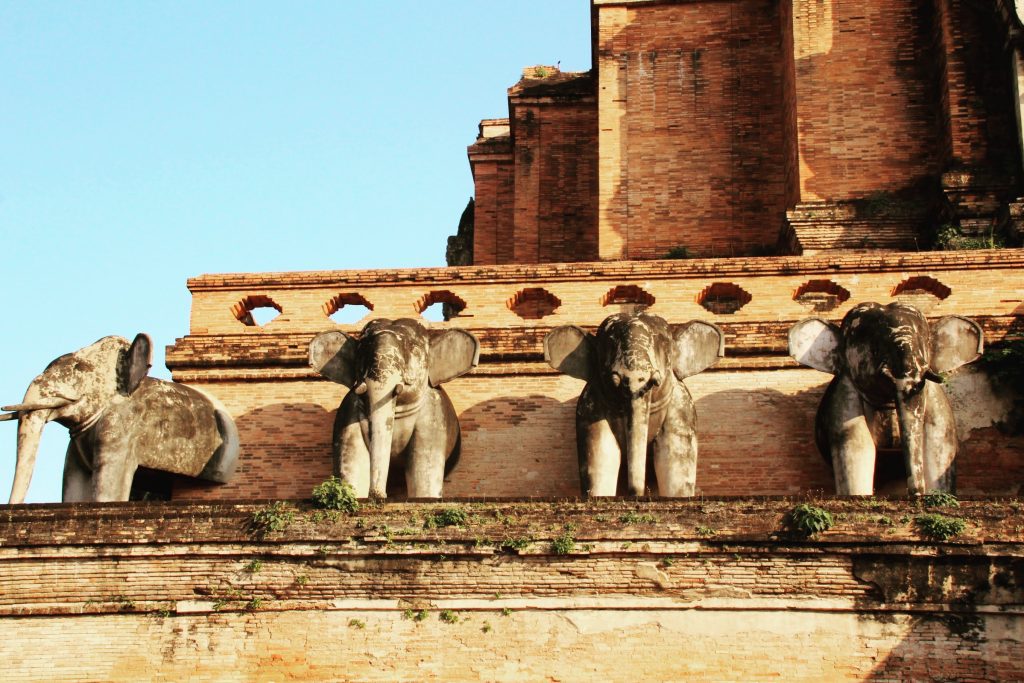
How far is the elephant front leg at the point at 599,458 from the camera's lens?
16172mm

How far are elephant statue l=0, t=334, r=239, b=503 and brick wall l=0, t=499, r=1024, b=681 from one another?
1.56 meters

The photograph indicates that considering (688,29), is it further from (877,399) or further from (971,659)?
(971,659)

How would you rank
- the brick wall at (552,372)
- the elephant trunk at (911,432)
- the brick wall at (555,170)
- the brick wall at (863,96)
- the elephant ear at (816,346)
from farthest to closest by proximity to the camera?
the brick wall at (555,170)
the brick wall at (863,96)
the brick wall at (552,372)
the elephant ear at (816,346)
the elephant trunk at (911,432)

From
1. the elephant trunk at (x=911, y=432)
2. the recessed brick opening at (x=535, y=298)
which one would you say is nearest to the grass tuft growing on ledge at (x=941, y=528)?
the elephant trunk at (x=911, y=432)

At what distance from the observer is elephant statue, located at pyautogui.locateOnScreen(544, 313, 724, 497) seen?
15.9 meters

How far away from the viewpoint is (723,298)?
2142 centimetres

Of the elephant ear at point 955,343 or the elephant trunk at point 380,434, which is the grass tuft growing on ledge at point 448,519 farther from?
the elephant ear at point 955,343

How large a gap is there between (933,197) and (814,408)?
19.8 ft

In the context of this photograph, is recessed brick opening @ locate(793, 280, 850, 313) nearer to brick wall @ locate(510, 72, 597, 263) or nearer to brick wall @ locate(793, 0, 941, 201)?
brick wall @ locate(793, 0, 941, 201)

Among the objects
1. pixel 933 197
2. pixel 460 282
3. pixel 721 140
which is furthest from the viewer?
pixel 721 140

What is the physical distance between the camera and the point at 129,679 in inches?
578

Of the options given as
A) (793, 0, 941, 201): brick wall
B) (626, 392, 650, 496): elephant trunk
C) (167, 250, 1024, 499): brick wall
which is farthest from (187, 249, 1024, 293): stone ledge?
(793, 0, 941, 201): brick wall

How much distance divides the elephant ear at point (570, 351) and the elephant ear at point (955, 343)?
3.00 metres

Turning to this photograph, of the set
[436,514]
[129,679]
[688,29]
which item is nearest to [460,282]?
[436,514]
